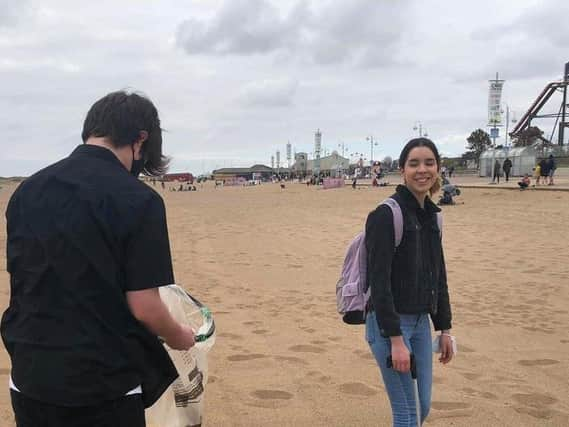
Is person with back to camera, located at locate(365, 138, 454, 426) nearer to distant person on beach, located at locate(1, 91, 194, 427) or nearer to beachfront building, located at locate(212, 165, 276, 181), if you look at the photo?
distant person on beach, located at locate(1, 91, 194, 427)

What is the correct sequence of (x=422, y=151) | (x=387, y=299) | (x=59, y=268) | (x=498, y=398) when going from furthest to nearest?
(x=498, y=398), (x=422, y=151), (x=387, y=299), (x=59, y=268)

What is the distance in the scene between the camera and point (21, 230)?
5.25ft

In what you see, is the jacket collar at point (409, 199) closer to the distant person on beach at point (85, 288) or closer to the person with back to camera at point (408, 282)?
the person with back to camera at point (408, 282)

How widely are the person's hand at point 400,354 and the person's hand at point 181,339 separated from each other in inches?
36.3

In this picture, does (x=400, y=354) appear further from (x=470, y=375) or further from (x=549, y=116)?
(x=549, y=116)

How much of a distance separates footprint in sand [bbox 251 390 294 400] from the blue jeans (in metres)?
1.51

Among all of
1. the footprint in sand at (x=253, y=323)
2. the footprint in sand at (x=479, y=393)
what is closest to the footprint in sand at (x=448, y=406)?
the footprint in sand at (x=479, y=393)

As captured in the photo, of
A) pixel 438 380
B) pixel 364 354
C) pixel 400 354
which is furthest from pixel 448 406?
pixel 400 354

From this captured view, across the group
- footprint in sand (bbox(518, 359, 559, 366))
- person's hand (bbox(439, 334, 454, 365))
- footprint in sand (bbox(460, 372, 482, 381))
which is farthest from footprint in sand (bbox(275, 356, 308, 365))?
person's hand (bbox(439, 334, 454, 365))

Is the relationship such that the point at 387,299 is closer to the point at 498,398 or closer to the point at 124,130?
the point at 124,130

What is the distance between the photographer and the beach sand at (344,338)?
365cm

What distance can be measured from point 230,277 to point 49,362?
658cm

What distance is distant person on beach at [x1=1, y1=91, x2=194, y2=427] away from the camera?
1.52 metres

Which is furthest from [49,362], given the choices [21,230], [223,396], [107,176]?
[223,396]
